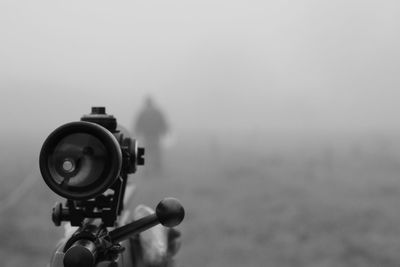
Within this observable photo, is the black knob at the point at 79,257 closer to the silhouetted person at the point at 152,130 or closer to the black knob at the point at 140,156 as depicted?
the black knob at the point at 140,156

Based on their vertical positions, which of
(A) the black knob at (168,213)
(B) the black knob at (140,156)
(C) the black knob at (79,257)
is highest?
(B) the black knob at (140,156)

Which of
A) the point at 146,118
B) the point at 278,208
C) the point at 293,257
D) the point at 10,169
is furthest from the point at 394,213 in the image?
the point at 10,169

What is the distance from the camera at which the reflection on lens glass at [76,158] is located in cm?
155

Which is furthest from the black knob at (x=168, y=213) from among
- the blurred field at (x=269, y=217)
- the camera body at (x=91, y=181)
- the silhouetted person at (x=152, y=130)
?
A: the silhouetted person at (x=152, y=130)

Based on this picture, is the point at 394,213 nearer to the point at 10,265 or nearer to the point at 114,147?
the point at 10,265

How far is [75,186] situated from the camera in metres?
1.53

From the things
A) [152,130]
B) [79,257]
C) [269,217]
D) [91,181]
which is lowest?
[269,217]

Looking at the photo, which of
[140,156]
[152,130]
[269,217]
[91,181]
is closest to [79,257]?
[91,181]

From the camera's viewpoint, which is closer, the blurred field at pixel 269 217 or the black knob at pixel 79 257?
the black knob at pixel 79 257

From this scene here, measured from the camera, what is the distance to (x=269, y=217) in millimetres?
12906

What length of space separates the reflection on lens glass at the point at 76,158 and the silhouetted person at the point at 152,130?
68.3 ft

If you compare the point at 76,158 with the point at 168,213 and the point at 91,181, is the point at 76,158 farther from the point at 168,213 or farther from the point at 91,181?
the point at 168,213

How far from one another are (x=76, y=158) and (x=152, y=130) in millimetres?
21712

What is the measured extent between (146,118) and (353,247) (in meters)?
14.7
